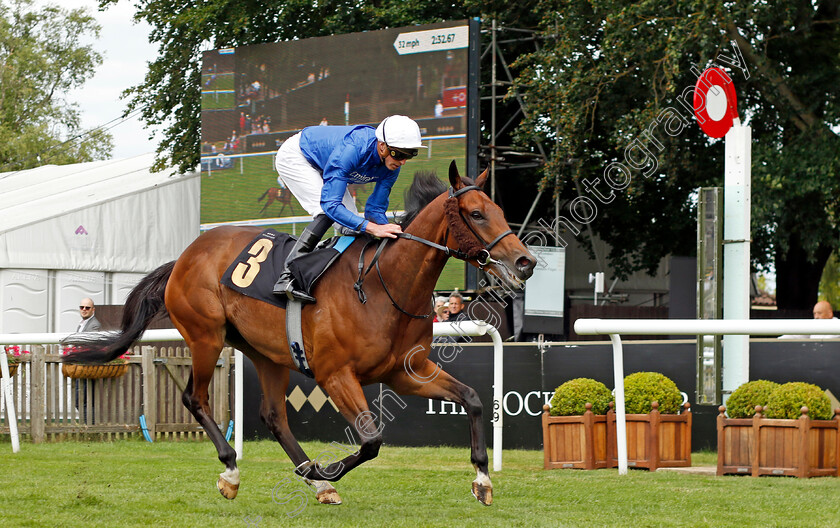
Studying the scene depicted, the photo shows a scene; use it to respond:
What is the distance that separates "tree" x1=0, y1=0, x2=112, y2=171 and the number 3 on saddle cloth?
108 ft

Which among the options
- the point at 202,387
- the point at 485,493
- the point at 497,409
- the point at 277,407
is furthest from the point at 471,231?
the point at 497,409

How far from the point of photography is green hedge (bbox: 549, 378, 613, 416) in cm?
709

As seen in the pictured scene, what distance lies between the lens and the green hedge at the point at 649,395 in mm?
7043

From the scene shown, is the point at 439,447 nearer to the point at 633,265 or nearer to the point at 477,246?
the point at 477,246

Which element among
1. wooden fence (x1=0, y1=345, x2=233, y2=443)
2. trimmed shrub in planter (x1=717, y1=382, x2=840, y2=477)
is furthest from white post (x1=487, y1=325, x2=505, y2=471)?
wooden fence (x1=0, y1=345, x2=233, y2=443)

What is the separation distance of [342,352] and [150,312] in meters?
1.94

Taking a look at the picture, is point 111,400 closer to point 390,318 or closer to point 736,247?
point 736,247

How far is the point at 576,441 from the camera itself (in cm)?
701

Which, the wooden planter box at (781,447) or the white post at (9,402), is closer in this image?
the wooden planter box at (781,447)

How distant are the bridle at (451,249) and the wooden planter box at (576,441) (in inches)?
94.5

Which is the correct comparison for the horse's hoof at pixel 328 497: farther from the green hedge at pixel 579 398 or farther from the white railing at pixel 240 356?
the green hedge at pixel 579 398

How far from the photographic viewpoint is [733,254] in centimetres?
772

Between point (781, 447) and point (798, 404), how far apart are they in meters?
0.29

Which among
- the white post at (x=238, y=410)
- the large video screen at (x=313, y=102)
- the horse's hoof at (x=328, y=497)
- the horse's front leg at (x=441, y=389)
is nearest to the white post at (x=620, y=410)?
the horse's front leg at (x=441, y=389)
